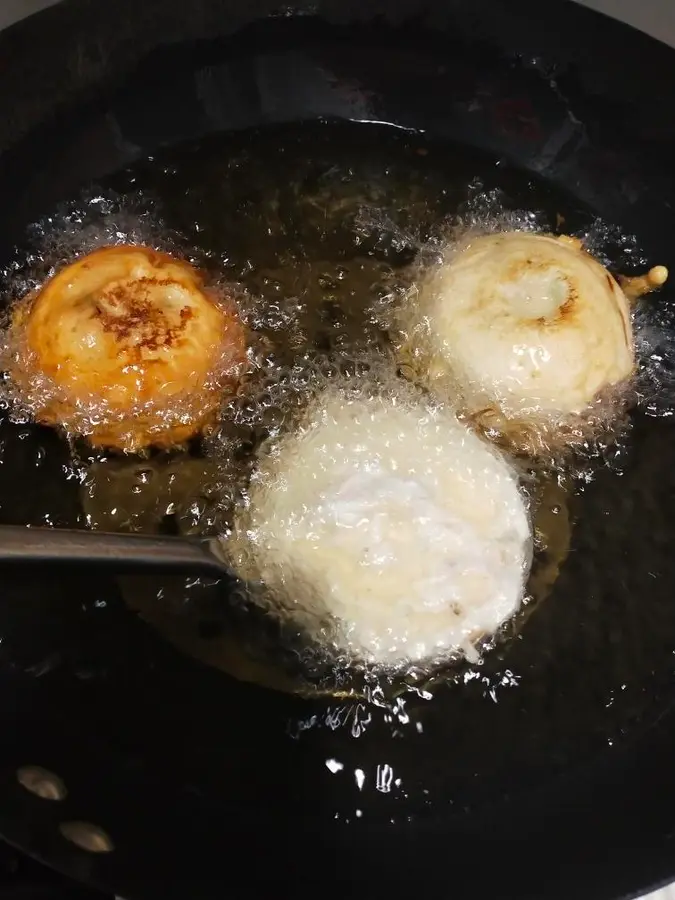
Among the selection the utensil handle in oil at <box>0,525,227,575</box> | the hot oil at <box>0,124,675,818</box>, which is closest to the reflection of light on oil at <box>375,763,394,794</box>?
the hot oil at <box>0,124,675,818</box>

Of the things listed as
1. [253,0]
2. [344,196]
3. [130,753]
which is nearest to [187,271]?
[344,196]

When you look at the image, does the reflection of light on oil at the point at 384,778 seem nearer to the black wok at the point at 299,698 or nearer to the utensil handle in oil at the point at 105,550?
the black wok at the point at 299,698

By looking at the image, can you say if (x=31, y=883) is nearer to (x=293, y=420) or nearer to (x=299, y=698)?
(x=299, y=698)

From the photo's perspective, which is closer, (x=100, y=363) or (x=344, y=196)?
(x=100, y=363)

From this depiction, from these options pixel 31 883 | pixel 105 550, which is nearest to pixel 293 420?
pixel 105 550

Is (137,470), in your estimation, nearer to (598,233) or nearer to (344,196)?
(344,196)

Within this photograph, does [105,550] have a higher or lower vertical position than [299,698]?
higher
